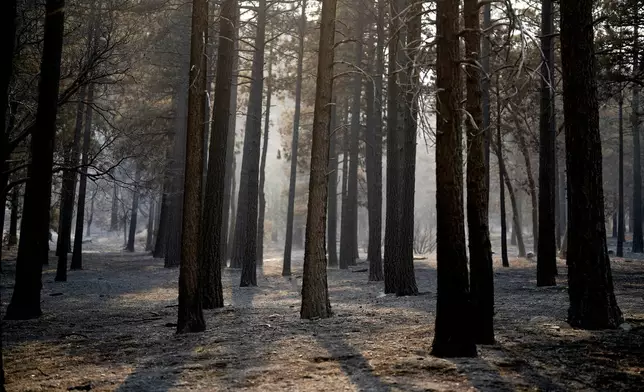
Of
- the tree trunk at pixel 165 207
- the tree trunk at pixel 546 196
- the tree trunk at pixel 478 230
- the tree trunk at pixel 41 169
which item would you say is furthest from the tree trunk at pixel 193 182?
the tree trunk at pixel 165 207

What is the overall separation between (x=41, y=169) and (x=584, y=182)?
31.3 ft

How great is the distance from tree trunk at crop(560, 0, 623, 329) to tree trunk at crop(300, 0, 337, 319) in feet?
12.8

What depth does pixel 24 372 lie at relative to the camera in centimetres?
732

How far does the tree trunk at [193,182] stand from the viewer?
9.02m

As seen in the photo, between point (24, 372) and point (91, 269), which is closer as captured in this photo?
point (24, 372)

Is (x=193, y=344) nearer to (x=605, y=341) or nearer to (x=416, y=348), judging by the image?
(x=416, y=348)

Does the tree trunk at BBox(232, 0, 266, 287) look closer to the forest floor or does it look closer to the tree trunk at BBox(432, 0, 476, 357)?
the forest floor

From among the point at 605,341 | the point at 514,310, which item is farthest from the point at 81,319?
the point at 605,341

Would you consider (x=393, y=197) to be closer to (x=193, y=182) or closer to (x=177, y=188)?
(x=193, y=182)

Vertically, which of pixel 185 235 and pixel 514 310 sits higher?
pixel 185 235

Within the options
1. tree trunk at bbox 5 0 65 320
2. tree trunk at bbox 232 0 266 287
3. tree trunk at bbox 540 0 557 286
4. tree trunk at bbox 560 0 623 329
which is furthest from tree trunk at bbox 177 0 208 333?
tree trunk at bbox 540 0 557 286

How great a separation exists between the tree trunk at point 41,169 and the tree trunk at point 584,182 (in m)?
9.11

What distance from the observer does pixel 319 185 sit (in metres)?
10.0

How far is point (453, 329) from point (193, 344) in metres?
3.86
